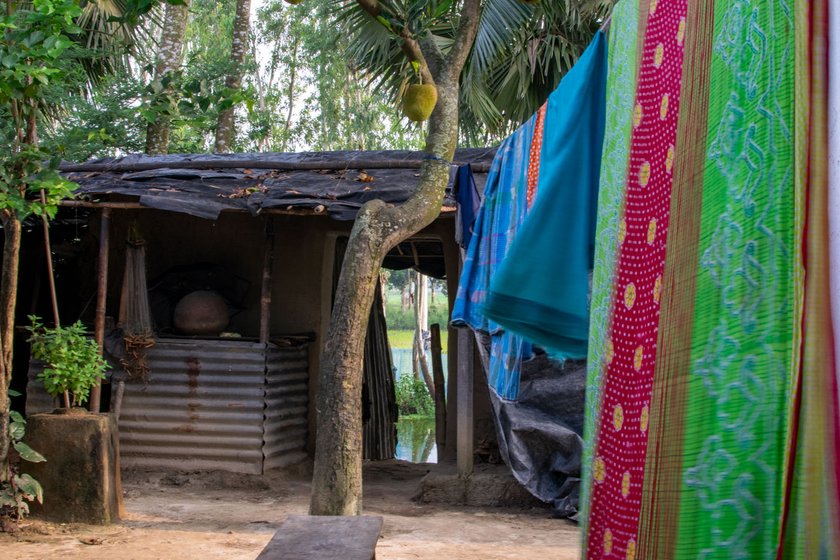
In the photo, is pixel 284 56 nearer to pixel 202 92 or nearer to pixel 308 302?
pixel 308 302

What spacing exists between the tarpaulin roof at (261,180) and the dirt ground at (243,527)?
2249 millimetres

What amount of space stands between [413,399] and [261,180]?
1335 cm

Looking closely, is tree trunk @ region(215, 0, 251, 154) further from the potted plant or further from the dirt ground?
the potted plant

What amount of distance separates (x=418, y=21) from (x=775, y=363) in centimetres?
404

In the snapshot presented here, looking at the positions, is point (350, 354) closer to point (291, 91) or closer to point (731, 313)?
point (731, 313)

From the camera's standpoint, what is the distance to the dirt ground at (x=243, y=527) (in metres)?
5.50

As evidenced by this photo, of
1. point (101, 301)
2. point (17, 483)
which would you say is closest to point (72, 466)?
point (17, 483)

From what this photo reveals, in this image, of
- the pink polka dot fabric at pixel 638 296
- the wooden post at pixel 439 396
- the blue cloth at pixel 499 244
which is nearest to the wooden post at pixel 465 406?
the wooden post at pixel 439 396

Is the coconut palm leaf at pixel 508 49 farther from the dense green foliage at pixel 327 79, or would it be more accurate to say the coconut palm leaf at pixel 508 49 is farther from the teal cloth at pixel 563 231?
the teal cloth at pixel 563 231

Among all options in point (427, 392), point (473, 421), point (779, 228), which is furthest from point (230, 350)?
point (427, 392)

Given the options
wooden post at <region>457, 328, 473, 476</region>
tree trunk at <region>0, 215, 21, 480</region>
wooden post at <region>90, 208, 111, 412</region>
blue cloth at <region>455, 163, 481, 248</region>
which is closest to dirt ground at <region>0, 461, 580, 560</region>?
wooden post at <region>457, 328, 473, 476</region>

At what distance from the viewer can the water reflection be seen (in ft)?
49.6

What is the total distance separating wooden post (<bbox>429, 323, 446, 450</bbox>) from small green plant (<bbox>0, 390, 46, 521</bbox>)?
13.0 ft

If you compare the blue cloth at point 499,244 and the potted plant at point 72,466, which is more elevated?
the blue cloth at point 499,244
